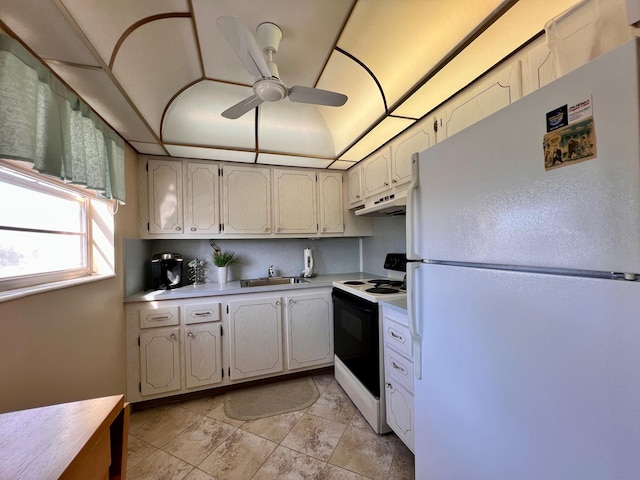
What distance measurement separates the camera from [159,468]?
1501mm

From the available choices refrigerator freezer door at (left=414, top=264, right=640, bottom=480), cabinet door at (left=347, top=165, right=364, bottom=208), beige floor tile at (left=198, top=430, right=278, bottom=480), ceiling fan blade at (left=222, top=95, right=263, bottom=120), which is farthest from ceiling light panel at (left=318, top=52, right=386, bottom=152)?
beige floor tile at (left=198, top=430, right=278, bottom=480)

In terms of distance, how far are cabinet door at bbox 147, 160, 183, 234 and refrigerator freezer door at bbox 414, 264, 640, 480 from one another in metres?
2.29

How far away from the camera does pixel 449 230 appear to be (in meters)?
0.96

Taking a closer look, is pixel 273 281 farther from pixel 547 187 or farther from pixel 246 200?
pixel 547 187

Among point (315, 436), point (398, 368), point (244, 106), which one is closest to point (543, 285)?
point (398, 368)

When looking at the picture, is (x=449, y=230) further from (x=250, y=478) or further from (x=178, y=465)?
(x=178, y=465)

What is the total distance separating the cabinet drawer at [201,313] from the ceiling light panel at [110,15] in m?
1.73

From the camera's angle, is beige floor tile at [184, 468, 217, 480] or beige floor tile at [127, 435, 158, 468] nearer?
beige floor tile at [184, 468, 217, 480]

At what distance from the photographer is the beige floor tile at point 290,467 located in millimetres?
1438

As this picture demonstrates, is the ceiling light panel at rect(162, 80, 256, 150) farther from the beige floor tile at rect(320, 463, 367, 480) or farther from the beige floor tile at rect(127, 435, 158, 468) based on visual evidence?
the beige floor tile at rect(320, 463, 367, 480)

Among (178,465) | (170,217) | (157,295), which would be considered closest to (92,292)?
(157,295)

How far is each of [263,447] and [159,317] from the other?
1282mm

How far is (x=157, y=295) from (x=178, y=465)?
1182mm

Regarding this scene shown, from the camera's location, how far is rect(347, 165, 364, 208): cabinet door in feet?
8.72
